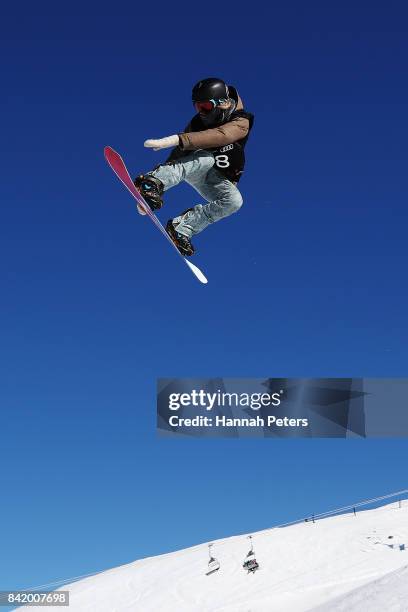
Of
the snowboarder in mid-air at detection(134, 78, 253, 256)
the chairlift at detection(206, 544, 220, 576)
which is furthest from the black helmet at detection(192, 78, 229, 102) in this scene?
the chairlift at detection(206, 544, 220, 576)

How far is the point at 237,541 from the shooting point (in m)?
48.2

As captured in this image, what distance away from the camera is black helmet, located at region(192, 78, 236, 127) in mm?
9023

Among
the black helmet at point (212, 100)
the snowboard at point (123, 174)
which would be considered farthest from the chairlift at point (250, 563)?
the black helmet at point (212, 100)

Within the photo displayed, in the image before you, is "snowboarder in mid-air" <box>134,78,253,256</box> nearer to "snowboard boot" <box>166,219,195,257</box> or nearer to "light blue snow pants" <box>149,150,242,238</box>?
"light blue snow pants" <box>149,150,242,238</box>

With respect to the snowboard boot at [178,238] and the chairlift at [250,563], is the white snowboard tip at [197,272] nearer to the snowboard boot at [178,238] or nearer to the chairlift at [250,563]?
the snowboard boot at [178,238]

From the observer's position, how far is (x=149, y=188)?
30.9 ft

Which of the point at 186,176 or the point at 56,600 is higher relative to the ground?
the point at 186,176

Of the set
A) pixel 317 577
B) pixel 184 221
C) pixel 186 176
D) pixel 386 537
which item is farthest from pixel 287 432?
pixel 386 537

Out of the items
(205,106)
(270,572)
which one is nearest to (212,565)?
(270,572)

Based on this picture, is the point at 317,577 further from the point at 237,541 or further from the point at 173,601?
the point at 237,541

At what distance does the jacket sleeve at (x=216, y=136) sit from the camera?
8781 millimetres

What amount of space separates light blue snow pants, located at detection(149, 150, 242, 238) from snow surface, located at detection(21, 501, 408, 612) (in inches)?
833

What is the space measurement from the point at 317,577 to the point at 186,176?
3057 cm

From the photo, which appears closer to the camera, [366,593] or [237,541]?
[366,593]
